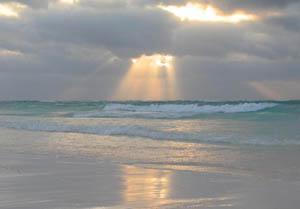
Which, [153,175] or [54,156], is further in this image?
[54,156]

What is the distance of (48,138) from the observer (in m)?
18.8

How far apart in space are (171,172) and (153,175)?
59 centimetres

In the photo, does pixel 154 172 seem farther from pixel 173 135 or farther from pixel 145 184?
pixel 173 135

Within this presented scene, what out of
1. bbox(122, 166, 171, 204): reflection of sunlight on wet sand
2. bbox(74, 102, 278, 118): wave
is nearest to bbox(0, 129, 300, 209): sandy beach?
bbox(122, 166, 171, 204): reflection of sunlight on wet sand

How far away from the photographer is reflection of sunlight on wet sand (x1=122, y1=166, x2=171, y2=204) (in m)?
7.48

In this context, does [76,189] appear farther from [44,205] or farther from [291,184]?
[291,184]

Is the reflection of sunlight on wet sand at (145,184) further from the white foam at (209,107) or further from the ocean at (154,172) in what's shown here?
the white foam at (209,107)

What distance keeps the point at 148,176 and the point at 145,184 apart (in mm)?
892

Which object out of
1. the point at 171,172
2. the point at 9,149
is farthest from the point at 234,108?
the point at 171,172

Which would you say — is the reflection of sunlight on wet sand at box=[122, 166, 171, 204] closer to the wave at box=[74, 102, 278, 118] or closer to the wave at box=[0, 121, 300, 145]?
the wave at box=[0, 121, 300, 145]

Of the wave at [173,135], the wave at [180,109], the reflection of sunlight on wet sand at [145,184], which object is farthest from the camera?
the wave at [180,109]

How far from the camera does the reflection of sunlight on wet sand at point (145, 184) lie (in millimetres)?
7484

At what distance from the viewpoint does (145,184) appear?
8656 millimetres

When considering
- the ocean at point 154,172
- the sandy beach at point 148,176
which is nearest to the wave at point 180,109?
the ocean at point 154,172
